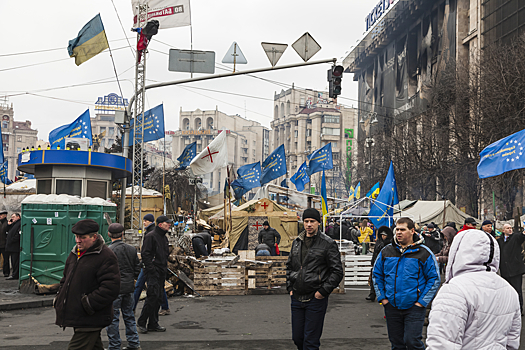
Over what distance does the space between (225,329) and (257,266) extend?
172 inches

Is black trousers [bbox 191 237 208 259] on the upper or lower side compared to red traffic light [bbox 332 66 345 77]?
lower

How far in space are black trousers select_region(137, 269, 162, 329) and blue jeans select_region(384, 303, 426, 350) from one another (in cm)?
396

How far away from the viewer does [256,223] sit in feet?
80.8

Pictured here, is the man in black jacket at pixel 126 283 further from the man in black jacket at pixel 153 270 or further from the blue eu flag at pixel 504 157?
the blue eu flag at pixel 504 157

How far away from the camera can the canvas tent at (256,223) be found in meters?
24.4

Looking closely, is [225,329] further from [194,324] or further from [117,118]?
[117,118]

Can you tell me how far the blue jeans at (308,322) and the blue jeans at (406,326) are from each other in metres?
0.69

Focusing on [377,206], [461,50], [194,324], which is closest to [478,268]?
[194,324]

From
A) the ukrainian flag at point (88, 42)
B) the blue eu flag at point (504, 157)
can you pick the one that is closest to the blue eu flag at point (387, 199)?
the blue eu flag at point (504, 157)

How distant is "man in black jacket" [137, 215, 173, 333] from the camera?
8250 mm

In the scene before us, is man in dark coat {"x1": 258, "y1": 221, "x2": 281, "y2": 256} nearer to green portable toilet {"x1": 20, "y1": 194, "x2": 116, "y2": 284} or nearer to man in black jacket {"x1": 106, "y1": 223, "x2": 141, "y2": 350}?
green portable toilet {"x1": 20, "y1": 194, "x2": 116, "y2": 284}

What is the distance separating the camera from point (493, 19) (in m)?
38.0

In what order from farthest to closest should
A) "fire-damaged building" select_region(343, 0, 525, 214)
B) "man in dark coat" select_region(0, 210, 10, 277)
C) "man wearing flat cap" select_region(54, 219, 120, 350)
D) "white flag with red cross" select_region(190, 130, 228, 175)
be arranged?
"fire-damaged building" select_region(343, 0, 525, 214)
"white flag with red cross" select_region(190, 130, 228, 175)
"man in dark coat" select_region(0, 210, 10, 277)
"man wearing flat cap" select_region(54, 219, 120, 350)

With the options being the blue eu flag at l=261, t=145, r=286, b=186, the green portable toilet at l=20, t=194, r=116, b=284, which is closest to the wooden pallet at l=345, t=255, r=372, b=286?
the green portable toilet at l=20, t=194, r=116, b=284
